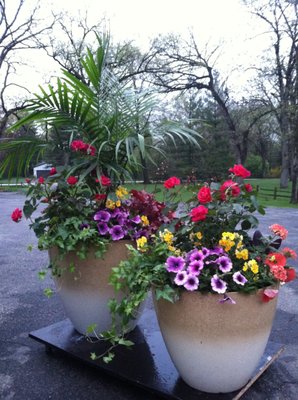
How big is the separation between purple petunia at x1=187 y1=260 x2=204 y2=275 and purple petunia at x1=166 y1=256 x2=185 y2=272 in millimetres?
36

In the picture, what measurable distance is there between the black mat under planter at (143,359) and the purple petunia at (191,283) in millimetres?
523

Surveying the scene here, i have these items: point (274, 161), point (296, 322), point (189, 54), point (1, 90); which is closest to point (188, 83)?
point (189, 54)

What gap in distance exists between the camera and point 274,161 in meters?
40.2

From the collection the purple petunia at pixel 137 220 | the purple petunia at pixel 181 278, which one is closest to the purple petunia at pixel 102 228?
the purple petunia at pixel 137 220

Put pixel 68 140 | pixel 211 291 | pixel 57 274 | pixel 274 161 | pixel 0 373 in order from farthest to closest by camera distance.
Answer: pixel 274 161 < pixel 68 140 < pixel 57 274 < pixel 0 373 < pixel 211 291

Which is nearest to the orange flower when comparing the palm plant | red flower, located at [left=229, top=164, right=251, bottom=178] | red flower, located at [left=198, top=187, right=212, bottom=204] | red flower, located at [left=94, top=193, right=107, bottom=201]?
red flower, located at [left=229, top=164, right=251, bottom=178]

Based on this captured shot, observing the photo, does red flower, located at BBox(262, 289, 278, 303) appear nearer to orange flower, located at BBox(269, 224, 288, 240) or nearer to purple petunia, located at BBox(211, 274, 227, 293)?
purple petunia, located at BBox(211, 274, 227, 293)

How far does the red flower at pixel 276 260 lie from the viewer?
1650mm

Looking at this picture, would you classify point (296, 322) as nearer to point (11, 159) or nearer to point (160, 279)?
point (160, 279)

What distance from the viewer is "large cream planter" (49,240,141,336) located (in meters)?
2.11

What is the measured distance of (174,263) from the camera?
1.60 metres

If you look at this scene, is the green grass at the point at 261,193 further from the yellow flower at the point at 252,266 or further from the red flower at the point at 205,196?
the yellow flower at the point at 252,266

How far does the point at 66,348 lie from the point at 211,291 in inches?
40.4

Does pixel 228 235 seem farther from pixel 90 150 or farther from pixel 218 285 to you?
pixel 90 150
